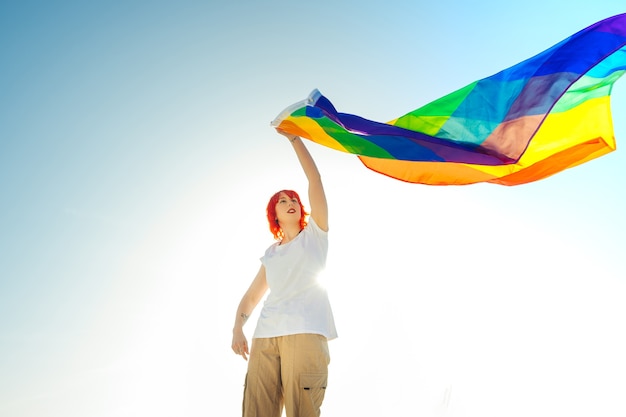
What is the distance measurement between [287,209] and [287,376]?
1232mm

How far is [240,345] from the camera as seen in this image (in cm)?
387

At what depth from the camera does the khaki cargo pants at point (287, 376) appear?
326cm

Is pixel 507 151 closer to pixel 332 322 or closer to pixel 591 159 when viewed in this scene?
pixel 591 159

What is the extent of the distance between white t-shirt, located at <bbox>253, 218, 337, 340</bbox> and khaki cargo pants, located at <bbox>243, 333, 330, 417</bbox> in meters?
0.07

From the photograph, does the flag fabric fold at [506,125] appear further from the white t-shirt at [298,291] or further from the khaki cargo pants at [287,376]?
the khaki cargo pants at [287,376]

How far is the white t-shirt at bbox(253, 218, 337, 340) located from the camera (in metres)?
3.43

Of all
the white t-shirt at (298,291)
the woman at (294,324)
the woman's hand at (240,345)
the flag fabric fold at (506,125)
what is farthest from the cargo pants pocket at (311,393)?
the flag fabric fold at (506,125)

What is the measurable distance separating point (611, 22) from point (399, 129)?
2.00 meters

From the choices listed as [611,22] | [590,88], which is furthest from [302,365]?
[611,22]

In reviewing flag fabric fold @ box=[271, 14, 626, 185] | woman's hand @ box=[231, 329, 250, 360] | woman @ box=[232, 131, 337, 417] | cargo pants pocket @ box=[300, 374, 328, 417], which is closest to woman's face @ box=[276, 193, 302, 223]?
woman @ box=[232, 131, 337, 417]

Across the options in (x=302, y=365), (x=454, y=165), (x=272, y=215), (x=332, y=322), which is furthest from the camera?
(x=454, y=165)

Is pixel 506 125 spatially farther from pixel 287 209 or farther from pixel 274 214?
pixel 274 214

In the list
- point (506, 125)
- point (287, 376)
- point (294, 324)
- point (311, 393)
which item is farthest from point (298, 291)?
point (506, 125)

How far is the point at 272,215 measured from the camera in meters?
4.08
